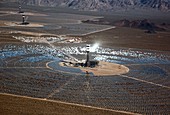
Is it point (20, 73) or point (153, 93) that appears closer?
point (153, 93)

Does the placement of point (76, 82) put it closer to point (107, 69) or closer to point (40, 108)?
point (107, 69)

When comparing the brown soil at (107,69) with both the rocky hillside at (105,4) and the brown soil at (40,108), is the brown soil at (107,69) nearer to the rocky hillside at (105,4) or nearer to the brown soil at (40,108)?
the brown soil at (40,108)

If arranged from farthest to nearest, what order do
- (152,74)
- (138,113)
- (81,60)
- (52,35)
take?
1. (52,35)
2. (81,60)
3. (152,74)
4. (138,113)

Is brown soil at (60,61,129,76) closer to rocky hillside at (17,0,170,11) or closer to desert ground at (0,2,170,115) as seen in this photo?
desert ground at (0,2,170,115)

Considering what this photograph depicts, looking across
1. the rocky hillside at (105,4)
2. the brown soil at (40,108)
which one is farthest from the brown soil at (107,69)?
the rocky hillside at (105,4)

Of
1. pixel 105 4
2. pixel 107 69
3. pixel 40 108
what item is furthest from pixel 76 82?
pixel 105 4

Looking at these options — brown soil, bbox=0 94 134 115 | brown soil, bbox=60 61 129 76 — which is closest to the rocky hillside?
brown soil, bbox=60 61 129 76

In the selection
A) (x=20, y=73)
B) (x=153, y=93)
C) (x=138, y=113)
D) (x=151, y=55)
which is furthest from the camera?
(x=151, y=55)

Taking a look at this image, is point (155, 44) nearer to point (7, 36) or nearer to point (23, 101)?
point (7, 36)

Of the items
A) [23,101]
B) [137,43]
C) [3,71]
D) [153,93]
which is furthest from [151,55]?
[23,101]
